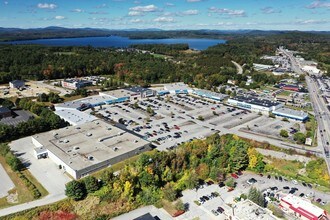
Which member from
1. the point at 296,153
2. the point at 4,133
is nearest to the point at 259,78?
the point at 296,153

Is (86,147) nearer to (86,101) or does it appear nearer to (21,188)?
(21,188)

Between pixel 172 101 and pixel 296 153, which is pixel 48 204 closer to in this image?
pixel 296 153

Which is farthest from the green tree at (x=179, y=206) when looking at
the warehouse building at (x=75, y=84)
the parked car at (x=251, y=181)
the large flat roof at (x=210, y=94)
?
the warehouse building at (x=75, y=84)

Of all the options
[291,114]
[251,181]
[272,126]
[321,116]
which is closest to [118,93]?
[272,126]

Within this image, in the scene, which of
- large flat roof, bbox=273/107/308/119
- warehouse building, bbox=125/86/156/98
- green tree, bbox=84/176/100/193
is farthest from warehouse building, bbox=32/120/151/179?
large flat roof, bbox=273/107/308/119

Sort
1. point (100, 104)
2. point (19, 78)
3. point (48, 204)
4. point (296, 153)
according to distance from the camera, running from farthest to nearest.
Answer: point (19, 78)
point (100, 104)
point (296, 153)
point (48, 204)

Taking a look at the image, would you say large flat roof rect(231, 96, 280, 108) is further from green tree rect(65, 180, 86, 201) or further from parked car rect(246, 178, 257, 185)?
green tree rect(65, 180, 86, 201)
